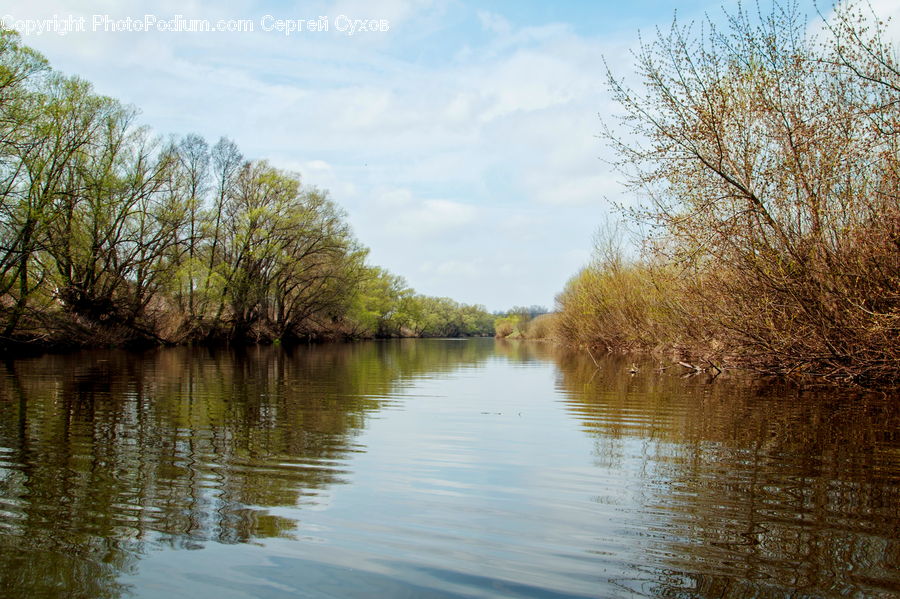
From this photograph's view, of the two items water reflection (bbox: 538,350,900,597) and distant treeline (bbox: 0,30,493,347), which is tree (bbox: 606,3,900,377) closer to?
water reflection (bbox: 538,350,900,597)

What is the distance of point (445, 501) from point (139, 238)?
1342 inches

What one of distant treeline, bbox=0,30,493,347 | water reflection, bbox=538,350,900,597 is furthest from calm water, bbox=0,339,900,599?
→ distant treeline, bbox=0,30,493,347

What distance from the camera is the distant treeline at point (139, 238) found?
958 inches

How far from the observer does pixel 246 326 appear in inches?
1719

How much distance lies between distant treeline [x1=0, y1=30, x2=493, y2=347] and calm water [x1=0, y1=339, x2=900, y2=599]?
673 inches

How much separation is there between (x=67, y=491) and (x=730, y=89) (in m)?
12.2

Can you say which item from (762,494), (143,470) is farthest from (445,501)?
(143,470)

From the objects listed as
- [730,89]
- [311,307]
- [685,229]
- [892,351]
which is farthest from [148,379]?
[311,307]

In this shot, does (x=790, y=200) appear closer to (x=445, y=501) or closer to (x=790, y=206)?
(x=790, y=206)

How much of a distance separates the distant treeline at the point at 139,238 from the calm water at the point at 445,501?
17.1 m

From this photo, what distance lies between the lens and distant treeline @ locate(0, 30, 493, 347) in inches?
958

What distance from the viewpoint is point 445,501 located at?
17.2 feet

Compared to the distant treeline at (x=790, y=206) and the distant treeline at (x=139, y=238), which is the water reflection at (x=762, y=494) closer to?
the distant treeline at (x=790, y=206)

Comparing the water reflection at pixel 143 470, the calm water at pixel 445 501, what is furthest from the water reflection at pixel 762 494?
the water reflection at pixel 143 470
